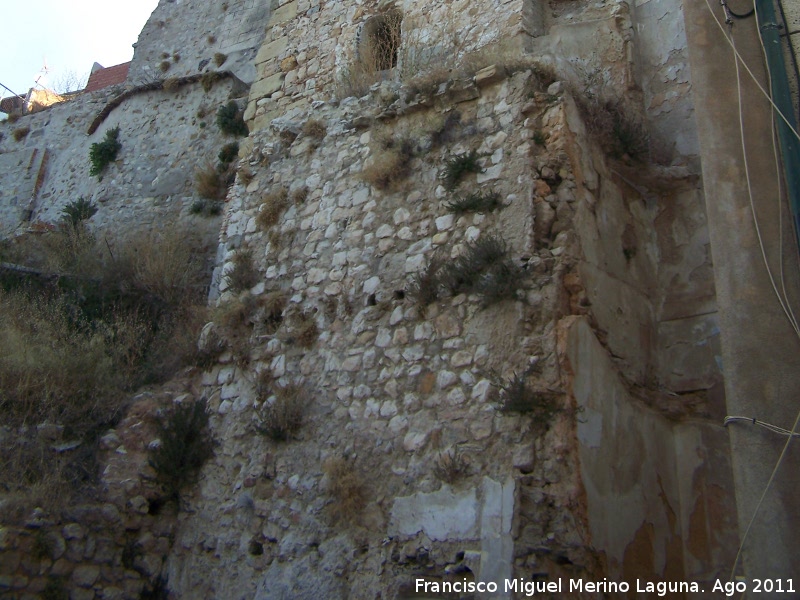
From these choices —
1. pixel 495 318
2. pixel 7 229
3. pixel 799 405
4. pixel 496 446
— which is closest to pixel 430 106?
pixel 495 318

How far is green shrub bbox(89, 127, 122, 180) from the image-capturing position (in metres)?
14.6

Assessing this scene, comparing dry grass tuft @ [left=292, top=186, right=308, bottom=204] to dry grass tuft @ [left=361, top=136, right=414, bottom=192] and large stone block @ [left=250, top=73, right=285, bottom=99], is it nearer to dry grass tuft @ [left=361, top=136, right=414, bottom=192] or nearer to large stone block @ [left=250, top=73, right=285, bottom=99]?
dry grass tuft @ [left=361, top=136, right=414, bottom=192]

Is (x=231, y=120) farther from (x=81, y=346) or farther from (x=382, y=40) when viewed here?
(x=81, y=346)

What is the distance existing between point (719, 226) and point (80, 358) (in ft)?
19.3

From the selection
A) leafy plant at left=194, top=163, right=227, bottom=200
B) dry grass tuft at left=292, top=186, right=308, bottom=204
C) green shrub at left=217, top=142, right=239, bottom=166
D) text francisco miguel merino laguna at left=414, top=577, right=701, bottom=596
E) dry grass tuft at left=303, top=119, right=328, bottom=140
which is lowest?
text francisco miguel merino laguna at left=414, top=577, right=701, bottom=596

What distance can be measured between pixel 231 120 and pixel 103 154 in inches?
119

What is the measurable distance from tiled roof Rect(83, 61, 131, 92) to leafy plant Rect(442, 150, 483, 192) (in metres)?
14.8

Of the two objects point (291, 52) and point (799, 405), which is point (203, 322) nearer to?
point (291, 52)

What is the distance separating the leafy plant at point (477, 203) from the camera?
236 inches

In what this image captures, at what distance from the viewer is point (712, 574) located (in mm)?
5496

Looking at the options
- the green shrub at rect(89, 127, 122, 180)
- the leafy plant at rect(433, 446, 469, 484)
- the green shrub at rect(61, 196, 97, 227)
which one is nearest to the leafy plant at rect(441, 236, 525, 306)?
the leafy plant at rect(433, 446, 469, 484)

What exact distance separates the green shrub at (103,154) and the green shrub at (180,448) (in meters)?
8.80

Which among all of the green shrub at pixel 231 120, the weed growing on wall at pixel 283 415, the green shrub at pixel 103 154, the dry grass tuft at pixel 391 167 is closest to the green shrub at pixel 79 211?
the green shrub at pixel 103 154

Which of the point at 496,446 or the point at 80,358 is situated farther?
the point at 80,358
